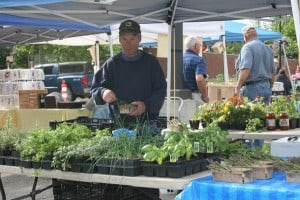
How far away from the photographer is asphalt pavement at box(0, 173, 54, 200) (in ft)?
21.8

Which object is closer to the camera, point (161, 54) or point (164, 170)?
point (164, 170)

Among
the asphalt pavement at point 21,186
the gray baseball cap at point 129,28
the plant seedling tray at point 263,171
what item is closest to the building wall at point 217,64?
the asphalt pavement at point 21,186

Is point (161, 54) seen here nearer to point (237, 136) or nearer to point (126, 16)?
point (126, 16)

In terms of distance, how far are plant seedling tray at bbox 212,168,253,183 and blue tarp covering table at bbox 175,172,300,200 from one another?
0.03 m

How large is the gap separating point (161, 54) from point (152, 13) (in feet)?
27.2

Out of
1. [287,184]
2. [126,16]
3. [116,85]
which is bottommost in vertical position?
[287,184]

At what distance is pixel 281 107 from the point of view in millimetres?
5777

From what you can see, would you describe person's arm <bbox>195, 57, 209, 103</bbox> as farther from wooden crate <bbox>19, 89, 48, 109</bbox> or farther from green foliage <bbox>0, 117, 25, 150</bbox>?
wooden crate <bbox>19, 89, 48, 109</bbox>

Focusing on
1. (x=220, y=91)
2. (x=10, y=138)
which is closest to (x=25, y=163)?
A: (x=10, y=138)

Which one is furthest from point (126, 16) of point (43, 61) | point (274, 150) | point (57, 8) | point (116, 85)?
point (43, 61)

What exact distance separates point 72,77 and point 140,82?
17564 mm

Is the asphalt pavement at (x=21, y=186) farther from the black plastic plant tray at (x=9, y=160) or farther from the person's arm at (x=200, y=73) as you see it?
the black plastic plant tray at (x=9, y=160)

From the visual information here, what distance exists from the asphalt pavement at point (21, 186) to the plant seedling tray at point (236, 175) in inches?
154

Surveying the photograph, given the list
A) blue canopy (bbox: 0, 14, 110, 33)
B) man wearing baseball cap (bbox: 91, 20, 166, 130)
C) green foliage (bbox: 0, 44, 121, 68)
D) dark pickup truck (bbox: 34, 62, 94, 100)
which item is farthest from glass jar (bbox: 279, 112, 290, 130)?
green foliage (bbox: 0, 44, 121, 68)
